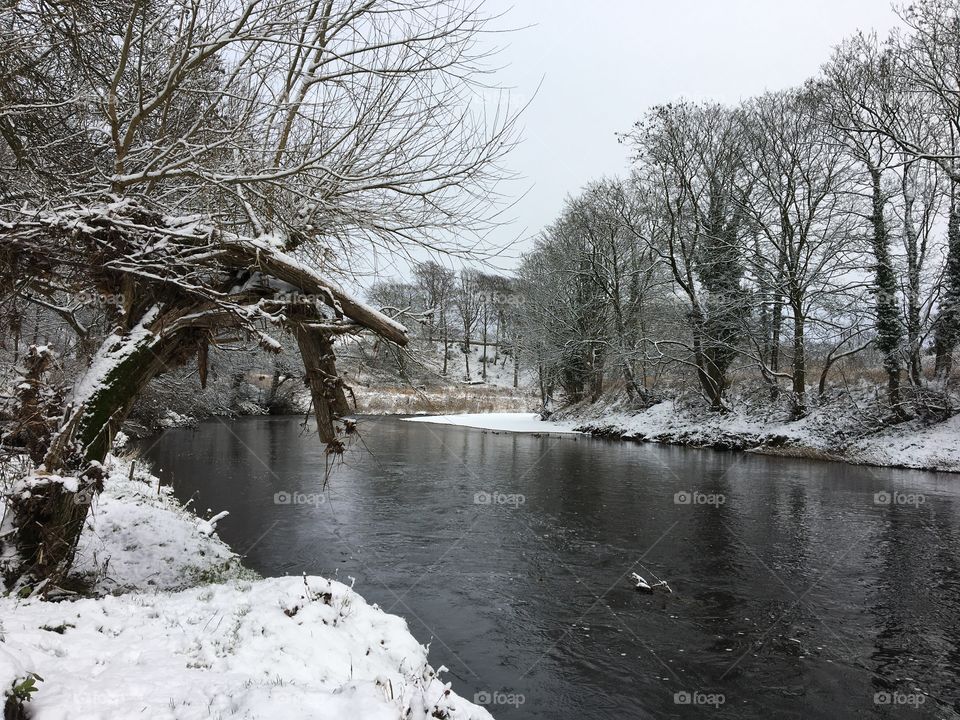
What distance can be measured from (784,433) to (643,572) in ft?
50.8

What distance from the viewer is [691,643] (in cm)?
625

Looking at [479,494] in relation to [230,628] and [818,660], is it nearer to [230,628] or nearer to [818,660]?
[818,660]

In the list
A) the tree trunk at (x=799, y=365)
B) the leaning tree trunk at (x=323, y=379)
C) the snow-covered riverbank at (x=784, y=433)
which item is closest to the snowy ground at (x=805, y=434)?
the snow-covered riverbank at (x=784, y=433)

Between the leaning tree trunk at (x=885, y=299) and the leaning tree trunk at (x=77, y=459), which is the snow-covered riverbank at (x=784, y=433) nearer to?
the leaning tree trunk at (x=885, y=299)

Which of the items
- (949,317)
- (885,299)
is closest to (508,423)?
(885,299)

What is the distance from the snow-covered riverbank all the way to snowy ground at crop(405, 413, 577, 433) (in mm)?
105

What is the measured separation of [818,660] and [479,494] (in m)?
8.39

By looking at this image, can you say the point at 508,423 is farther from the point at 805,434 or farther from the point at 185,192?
the point at 185,192

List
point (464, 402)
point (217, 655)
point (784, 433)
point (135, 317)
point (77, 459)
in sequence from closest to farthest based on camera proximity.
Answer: point (217, 655)
point (77, 459)
point (135, 317)
point (784, 433)
point (464, 402)

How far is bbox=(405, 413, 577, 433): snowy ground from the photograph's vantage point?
1220 inches

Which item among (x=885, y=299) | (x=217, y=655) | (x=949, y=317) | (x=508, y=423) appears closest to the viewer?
(x=217, y=655)

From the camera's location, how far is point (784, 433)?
2136 centimetres

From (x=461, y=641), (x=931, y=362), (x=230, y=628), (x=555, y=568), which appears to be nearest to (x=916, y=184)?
(x=931, y=362)

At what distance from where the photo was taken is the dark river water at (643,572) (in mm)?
5449
